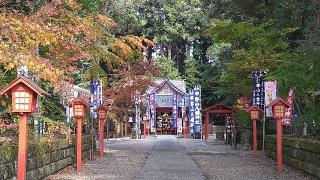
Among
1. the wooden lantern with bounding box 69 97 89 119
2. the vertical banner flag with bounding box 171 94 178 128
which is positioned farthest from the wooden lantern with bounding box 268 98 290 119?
the vertical banner flag with bounding box 171 94 178 128

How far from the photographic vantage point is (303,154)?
11.3 m

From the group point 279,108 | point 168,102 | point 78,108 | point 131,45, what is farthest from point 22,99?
point 168,102

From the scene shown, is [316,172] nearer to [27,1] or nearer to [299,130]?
[299,130]

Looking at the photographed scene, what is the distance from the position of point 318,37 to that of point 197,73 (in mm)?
33459

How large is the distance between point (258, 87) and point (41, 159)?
37.0ft

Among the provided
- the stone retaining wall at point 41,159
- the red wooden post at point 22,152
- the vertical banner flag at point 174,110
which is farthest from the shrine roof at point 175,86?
the red wooden post at point 22,152

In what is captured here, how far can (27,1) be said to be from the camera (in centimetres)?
1186

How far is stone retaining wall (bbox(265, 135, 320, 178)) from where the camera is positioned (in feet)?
32.9

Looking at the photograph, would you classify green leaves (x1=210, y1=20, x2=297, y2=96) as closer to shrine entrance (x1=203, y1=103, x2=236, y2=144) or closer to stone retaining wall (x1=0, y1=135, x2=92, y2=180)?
shrine entrance (x1=203, y1=103, x2=236, y2=144)

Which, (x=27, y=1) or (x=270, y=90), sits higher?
(x=27, y=1)

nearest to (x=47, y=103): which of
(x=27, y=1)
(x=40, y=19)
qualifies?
(x=27, y=1)

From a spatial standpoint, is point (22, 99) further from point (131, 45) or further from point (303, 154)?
point (131, 45)

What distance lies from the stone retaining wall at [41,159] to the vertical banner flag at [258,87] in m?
8.38

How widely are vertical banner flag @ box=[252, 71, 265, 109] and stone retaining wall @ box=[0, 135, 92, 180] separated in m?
8.38
